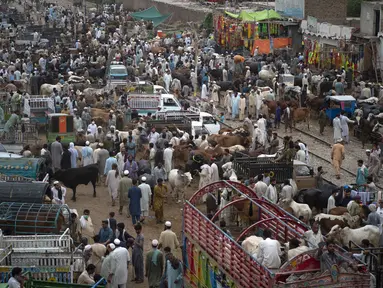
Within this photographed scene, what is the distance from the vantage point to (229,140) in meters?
24.0

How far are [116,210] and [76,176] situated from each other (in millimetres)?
1297

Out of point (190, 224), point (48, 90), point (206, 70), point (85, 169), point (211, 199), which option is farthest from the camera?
point (206, 70)

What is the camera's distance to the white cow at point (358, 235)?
16.2 metres

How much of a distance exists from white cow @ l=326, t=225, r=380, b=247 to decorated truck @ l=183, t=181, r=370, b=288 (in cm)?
143

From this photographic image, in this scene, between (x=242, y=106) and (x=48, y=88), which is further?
(x=48, y=88)

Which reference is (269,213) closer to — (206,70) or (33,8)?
(206,70)

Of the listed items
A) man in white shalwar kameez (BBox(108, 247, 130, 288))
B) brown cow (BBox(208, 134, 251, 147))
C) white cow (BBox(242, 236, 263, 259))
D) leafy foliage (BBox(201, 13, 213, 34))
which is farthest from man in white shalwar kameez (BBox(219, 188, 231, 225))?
leafy foliage (BBox(201, 13, 213, 34))

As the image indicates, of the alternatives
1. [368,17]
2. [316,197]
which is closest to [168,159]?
[316,197]

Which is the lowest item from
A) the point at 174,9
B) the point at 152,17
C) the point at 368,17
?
the point at 174,9

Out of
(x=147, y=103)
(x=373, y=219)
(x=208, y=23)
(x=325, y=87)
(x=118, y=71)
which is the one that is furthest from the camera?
(x=208, y=23)

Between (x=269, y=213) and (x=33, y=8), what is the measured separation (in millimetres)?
59156

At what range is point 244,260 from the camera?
43.2 ft

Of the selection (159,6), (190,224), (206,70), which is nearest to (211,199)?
(190,224)

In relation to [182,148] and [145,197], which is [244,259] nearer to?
[145,197]
